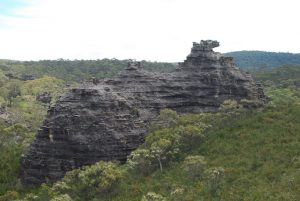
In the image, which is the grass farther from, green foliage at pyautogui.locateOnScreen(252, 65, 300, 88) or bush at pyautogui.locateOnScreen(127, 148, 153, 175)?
green foliage at pyautogui.locateOnScreen(252, 65, 300, 88)

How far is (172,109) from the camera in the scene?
78.1m

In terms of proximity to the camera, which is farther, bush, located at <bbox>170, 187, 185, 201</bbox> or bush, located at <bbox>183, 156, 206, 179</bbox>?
bush, located at <bbox>183, 156, 206, 179</bbox>

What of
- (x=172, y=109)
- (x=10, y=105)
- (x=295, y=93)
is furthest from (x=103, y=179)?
(x=10, y=105)

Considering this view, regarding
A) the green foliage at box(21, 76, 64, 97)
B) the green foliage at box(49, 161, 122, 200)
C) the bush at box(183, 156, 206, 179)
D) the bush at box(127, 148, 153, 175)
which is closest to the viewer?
the bush at box(183, 156, 206, 179)

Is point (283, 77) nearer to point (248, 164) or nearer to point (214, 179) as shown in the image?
point (248, 164)

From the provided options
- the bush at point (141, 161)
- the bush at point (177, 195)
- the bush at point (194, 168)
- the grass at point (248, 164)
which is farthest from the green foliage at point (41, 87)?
the bush at point (177, 195)

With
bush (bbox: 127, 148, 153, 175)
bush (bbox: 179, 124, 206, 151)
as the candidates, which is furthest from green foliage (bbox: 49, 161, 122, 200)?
bush (bbox: 179, 124, 206, 151)

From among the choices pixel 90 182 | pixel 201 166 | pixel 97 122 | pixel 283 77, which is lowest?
pixel 90 182

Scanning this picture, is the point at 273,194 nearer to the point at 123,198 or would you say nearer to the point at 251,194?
the point at 251,194

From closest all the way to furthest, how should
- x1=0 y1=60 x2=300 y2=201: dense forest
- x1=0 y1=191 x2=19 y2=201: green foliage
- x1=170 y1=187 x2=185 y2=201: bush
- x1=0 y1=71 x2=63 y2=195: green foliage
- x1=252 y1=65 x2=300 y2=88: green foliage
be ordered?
x1=170 y1=187 x2=185 y2=201: bush < x1=0 y1=60 x2=300 y2=201: dense forest < x1=0 y1=191 x2=19 y2=201: green foliage < x1=0 y1=71 x2=63 y2=195: green foliage < x1=252 y1=65 x2=300 y2=88: green foliage

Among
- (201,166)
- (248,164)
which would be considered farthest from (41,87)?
(248,164)

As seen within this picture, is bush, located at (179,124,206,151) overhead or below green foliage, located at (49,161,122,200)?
overhead

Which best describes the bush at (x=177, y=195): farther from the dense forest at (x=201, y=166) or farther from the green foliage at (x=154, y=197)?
the green foliage at (x=154, y=197)

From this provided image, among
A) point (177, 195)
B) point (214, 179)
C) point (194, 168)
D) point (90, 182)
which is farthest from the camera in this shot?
point (90, 182)
